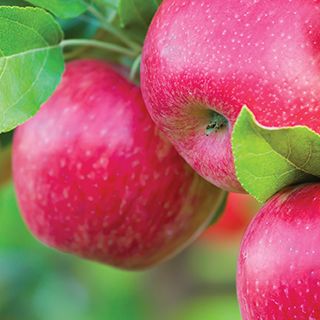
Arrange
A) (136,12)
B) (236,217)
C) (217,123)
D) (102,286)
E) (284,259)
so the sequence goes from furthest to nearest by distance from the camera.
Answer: (102,286)
(236,217)
(136,12)
(217,123)
(284,259)

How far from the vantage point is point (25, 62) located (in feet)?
3.53

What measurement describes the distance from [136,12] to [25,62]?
15 centimetres

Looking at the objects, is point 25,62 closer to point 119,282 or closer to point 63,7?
point 63,7

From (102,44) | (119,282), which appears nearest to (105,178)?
(102,44)

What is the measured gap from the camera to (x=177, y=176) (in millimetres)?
1225

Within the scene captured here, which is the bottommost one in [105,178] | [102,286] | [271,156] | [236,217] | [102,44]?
[102,286]

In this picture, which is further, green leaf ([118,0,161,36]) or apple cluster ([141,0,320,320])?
green leaf ([118,0,161,36])

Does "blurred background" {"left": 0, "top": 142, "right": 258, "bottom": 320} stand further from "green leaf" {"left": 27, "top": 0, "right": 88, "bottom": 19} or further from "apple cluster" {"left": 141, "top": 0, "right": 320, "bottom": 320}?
"apple cluster" {"left": 141, "top": 0, "right": 320, "bottom": 320}

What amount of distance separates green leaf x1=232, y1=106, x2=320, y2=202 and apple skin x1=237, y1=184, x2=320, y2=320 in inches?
0.6

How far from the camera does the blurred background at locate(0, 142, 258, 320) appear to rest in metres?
3.32

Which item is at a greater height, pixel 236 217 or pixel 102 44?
pixel 102 44

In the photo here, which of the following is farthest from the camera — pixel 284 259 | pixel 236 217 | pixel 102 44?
pixel 236 217

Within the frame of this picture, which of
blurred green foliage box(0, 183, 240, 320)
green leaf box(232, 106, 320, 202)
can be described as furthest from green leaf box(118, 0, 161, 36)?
blurred green foliage box(0, 183, 240, 320)

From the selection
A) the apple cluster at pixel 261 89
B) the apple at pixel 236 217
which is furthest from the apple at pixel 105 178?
the apple at pixel 236 217
